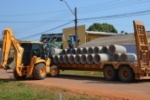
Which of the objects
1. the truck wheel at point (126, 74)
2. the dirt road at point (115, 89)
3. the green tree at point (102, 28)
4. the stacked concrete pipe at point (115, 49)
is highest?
the green tree at point (102, 28)

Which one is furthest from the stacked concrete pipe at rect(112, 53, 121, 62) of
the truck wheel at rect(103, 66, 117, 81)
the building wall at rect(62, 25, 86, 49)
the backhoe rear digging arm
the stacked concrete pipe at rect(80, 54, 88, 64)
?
the building wall at rect(62, 25, 86, 49)

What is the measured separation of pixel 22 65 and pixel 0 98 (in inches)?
375

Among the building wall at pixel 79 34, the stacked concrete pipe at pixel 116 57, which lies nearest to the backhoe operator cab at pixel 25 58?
the stacked concrete pipe at pixel 116 57

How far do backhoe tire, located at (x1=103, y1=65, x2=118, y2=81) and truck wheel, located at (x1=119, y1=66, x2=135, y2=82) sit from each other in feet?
1.80

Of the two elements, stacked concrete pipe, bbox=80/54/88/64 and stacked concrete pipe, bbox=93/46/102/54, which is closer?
stacked concrete pipe, bbox=93/46/102/54

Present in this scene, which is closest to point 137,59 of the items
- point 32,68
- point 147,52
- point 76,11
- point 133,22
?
point 147,52

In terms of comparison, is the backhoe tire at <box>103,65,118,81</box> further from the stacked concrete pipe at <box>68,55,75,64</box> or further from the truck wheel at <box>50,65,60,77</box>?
the truck wheel at <box>50,65,60,77</box>

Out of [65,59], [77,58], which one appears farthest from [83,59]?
[65,59]

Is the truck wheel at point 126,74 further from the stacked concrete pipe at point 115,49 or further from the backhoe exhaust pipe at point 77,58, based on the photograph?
the backhoe exhaust pipe at point 77,58

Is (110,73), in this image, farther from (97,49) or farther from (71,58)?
(71,58)

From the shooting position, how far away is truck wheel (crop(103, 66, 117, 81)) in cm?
1970

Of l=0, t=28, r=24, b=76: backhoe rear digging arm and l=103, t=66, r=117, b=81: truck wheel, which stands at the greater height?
l=0, t=28, r=24, b=76: backhoe rear digging arm

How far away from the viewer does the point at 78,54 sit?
22891 millimetres

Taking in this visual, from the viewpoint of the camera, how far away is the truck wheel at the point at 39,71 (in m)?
→ 21.2
